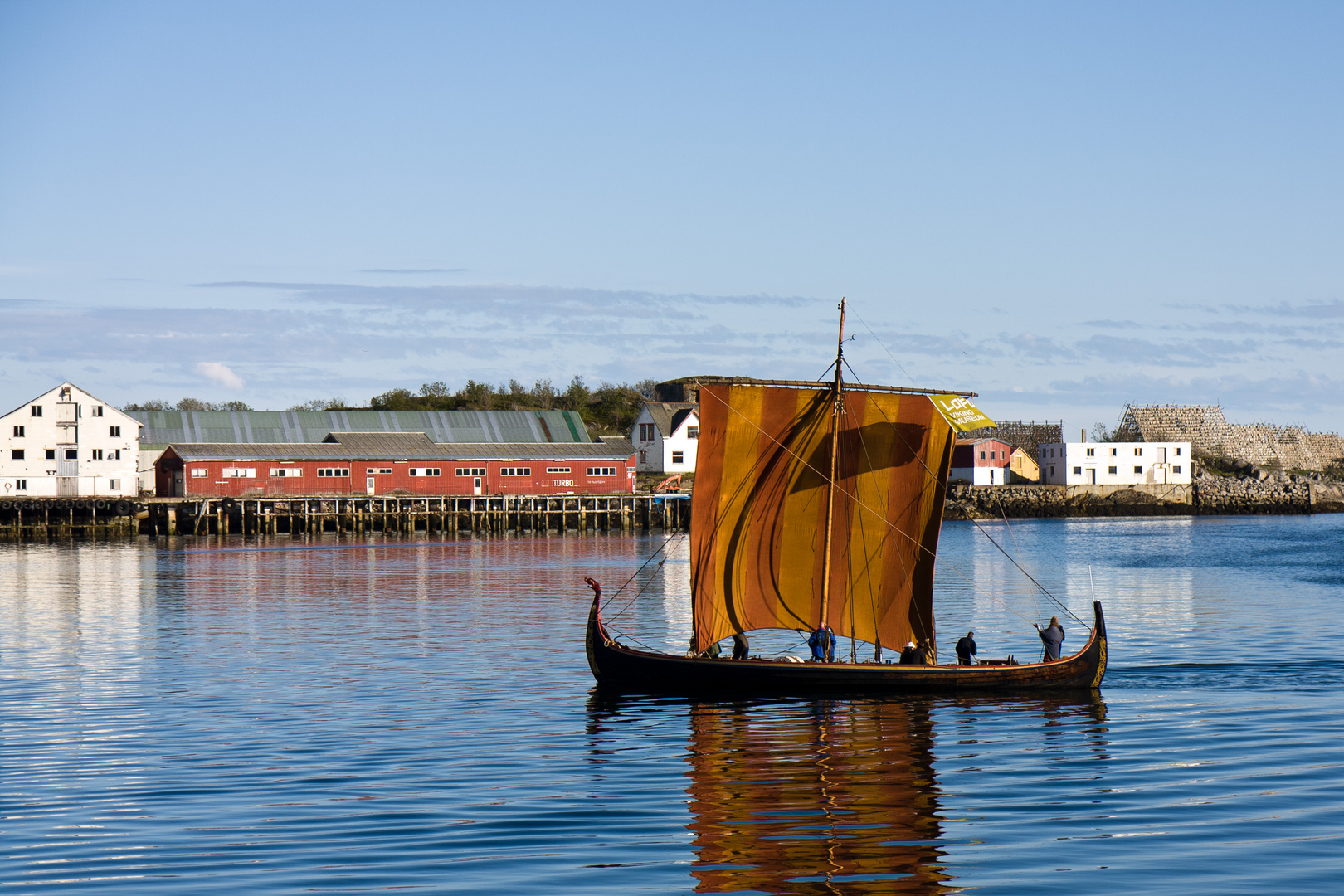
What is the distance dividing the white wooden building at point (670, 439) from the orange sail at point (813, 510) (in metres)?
89.0

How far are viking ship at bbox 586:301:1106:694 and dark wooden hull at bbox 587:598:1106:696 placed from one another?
1767 millimetres

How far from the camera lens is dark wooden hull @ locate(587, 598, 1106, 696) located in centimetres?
2919

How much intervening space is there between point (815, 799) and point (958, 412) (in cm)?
1459

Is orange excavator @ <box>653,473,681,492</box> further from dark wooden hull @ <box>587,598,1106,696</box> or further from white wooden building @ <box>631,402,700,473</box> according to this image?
dark wooden hull @ <box>587,598,1106,696</box>

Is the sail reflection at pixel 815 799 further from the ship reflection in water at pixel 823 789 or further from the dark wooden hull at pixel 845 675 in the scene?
the dark wooden hull at pixel 845 675

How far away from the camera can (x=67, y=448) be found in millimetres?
103875

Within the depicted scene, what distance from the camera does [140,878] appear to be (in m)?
16.0

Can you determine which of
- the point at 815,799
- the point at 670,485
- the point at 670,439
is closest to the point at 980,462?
the point at 670,439

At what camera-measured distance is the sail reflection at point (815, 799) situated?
1609 cm

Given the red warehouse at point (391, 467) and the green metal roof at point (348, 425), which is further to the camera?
the green metal roof at point (348, 425)

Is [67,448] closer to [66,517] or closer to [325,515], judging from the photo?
[66,517]

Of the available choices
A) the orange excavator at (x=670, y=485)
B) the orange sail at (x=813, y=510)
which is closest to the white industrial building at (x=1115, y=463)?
the orange excavator at (x=670, y=485)

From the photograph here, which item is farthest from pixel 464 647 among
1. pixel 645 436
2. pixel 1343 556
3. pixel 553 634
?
pixel 645 436

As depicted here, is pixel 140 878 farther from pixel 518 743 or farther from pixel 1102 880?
pixel 1102 880
